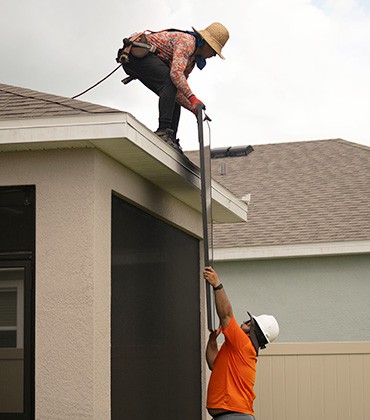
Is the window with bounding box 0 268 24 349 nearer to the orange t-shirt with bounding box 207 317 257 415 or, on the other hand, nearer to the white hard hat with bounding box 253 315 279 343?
the orange t-shirt with bounding box 207 317 257 415

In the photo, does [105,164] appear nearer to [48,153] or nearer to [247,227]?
[48,153]

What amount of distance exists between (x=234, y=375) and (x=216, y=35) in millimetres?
3255

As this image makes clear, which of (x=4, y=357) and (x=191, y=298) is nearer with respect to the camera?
(x=4, y=357)

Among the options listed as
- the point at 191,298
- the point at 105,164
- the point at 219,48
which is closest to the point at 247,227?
the point at 191,298

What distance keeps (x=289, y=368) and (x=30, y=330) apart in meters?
6.96

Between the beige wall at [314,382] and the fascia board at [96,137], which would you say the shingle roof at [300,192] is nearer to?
the beige wall at [314,382]

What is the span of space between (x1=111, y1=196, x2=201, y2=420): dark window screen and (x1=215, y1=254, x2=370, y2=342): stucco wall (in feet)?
19.7

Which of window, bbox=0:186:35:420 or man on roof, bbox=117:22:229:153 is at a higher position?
man on roof, bbox=117:22:229:153

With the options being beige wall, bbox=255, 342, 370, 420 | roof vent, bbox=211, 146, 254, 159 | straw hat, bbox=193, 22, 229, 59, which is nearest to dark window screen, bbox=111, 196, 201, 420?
straw hat, bbox=193, 22, 229, 59

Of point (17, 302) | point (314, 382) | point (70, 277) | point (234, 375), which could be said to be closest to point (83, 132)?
point (70, 277)

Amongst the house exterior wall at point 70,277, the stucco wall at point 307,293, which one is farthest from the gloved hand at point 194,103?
the stucco wall at point 307,293

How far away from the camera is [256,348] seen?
30.3ft

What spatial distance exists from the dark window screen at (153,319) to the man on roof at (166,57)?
1.02m

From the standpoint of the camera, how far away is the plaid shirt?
31.4ft
